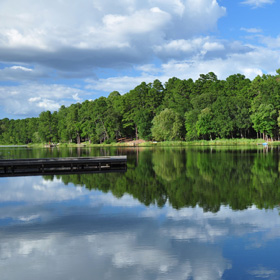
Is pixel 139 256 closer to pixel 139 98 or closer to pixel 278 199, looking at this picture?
pixel 278 199

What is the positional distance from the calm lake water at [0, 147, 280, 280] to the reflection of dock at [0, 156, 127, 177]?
885cm

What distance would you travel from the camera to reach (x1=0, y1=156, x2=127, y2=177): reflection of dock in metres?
27.7

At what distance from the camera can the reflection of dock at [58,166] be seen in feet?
90.8

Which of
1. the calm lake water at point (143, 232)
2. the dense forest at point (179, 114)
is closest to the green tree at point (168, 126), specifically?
the dense forest at point (179, 114)

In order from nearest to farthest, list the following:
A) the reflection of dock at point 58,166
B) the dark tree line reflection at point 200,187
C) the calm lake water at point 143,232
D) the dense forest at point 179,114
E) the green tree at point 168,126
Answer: the calm lake water at point 143,232 → the dark tree line reflection at point 200,187 → the reflection of dock at point 58,166 → the dense forest at point 179,114 → the green tree at point 168,126

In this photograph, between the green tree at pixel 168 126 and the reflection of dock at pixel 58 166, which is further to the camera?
the green tree at pixel 168 126

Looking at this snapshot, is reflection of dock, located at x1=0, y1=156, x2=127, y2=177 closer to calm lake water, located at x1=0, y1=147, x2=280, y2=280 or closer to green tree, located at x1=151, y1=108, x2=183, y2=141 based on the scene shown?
calm lake water, located at x1=0, y1=147, x2=280, y2=280

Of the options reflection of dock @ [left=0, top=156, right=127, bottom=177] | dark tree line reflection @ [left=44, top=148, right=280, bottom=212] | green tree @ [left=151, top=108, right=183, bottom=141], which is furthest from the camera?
green tree @ [left=151, top=108, right=183, bottom=141]

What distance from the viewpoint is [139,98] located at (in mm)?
108688

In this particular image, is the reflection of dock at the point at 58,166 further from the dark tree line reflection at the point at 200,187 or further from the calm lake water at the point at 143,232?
the calm lake water at the point at 143,232

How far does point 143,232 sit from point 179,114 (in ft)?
262

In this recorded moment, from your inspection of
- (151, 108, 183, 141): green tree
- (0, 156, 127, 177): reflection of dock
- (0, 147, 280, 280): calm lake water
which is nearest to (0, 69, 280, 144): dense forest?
(151, 108, 183, 141): green tree

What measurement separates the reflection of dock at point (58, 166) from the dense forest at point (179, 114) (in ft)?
177

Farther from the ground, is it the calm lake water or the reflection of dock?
the reflection of dock
